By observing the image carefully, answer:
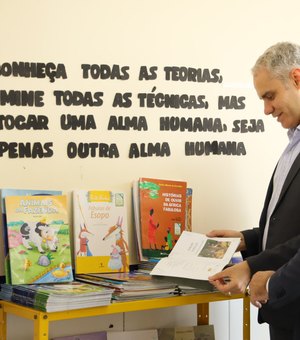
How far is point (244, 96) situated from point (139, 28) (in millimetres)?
547

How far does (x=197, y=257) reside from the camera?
8.05 ft

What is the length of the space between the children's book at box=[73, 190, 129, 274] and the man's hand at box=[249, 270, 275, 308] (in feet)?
2.02

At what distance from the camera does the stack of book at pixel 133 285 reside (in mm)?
2314

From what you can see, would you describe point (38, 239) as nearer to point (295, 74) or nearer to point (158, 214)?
point (158, 214)

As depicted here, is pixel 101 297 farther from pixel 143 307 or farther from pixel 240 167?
pixel 240 167

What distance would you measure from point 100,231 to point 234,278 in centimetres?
58

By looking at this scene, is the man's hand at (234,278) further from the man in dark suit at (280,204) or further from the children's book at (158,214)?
the children's book at (158,214)

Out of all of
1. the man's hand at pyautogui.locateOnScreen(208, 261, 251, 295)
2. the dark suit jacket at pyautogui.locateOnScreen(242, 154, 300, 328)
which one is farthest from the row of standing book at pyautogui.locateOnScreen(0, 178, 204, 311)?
the dark suit jacket at pyautogui.locateOnScreen(242, 154, 300, 328)

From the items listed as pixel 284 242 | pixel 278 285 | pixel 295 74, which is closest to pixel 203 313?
pixel 284 242

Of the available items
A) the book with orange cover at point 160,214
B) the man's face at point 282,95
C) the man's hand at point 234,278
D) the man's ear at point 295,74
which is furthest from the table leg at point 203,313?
the man's ear at point 295,74

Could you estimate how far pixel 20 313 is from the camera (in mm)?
2264

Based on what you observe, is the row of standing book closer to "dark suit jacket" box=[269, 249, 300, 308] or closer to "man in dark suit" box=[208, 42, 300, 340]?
"man in dark suit" box=[208, 42, 300, 340]

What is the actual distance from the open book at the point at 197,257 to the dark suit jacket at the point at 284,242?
141 mm

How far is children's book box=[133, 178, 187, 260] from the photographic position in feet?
8.87
